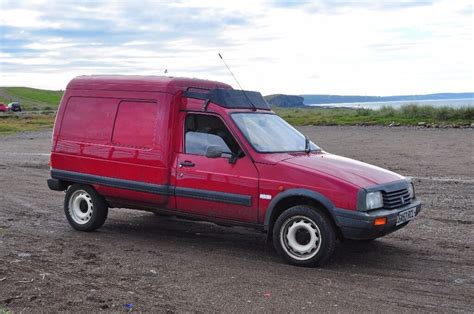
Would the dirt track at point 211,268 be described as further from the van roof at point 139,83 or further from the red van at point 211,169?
the van roof at point 139,83

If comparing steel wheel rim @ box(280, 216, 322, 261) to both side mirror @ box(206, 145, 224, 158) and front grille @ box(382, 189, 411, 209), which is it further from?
side mirror @ box(206, 145, 224, 158)

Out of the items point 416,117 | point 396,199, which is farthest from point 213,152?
point 416,117

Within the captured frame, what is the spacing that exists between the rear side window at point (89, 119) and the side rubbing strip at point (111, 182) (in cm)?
52

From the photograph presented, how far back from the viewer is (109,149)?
8109 millimetres

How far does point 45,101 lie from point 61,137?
410 ft

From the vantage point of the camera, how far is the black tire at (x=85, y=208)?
8.45 meters

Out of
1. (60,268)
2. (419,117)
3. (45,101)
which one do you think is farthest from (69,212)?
(45,101)

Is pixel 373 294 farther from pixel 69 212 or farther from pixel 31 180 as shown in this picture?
pixel 31 180

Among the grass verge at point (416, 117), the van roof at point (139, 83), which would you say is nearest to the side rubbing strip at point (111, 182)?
the van roof at point (139, 83)

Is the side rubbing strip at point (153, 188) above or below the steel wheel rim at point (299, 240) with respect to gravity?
above

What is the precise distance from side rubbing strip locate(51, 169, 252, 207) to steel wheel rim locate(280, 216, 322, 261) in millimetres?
562

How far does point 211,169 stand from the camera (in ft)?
23.7

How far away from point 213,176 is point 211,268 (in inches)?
46.2

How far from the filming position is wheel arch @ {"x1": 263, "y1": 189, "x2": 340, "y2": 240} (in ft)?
21.2
